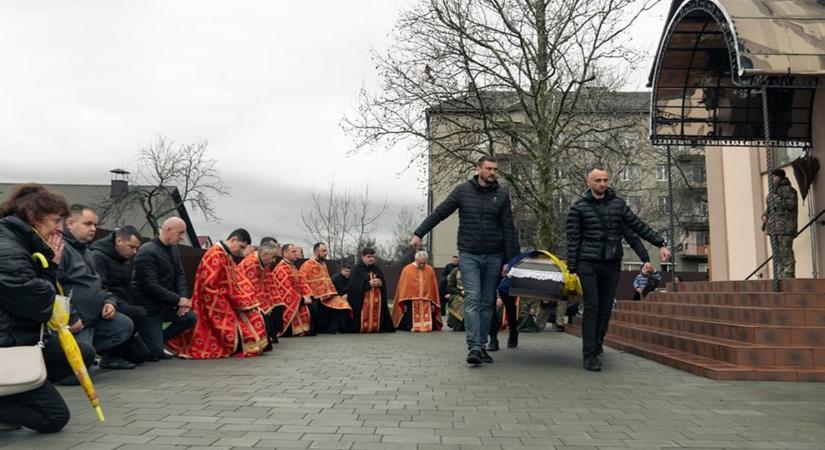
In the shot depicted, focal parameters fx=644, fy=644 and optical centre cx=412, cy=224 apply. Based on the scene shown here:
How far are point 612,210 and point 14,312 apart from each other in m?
5.75

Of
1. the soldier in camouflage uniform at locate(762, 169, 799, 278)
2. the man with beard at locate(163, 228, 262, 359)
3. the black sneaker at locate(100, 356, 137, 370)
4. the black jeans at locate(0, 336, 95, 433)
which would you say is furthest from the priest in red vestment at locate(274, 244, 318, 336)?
the soldier in camouflage uniform at locate(762, 169, 799, 278)

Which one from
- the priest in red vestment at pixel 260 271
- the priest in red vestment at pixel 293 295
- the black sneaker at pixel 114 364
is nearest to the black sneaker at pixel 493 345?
the priest in red vestment at pixel 260 271

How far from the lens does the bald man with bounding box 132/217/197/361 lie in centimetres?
814

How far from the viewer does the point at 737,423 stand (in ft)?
14.3

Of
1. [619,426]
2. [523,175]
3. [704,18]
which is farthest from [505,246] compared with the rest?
[523,175]

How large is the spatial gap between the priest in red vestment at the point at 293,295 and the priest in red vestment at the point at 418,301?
249cm

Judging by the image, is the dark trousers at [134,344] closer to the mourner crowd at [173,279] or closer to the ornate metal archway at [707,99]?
the mourner crowd at [173,279]

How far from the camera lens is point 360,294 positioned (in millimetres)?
14430

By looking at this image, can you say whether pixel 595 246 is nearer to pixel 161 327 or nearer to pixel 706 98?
pixel 161 327

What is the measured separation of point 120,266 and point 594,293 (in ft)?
18.5

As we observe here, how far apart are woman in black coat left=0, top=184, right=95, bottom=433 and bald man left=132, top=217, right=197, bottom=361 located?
3675 millimetres

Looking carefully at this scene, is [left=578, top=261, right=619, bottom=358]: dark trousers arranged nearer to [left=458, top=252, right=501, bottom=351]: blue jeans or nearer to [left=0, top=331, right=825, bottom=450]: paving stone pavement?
[left=0, top=331, right=825, bottom=450]: paving stone pavement

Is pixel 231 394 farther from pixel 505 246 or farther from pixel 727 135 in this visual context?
pixel 727 135

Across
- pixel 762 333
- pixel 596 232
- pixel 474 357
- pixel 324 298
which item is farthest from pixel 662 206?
pixel 474 357
